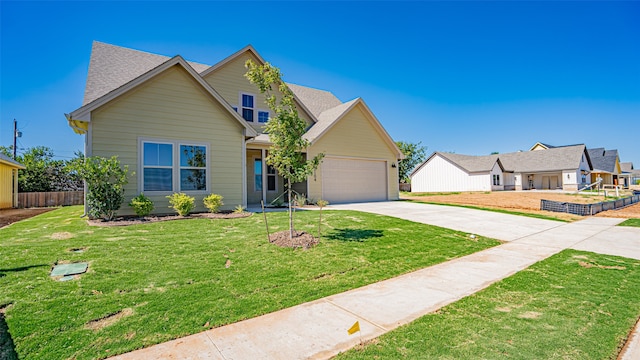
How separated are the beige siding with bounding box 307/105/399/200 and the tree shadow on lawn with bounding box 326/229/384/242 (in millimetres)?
6924

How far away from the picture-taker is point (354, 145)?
659 inches

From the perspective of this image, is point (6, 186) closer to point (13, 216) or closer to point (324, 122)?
point (13, 216)

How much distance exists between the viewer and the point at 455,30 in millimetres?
17172

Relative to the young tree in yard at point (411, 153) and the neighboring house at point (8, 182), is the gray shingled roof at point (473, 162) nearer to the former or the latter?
the young tree in yard at point (411, 153)

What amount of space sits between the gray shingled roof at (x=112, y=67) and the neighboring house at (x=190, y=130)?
0.04m

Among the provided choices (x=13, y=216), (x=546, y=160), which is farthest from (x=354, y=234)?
Result: (x=546, y=160)

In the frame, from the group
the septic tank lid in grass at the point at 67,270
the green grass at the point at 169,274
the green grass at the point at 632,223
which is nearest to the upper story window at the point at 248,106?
the green grass at the point at 169,274

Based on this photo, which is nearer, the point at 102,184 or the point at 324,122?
the point at 102,184

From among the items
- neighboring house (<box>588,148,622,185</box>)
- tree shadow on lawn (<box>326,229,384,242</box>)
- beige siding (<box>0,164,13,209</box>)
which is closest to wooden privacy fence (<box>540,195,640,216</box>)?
tree shadow on lawn (<box>326,229,384,242</box>)

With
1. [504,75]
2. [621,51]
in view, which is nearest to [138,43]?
[504,75]

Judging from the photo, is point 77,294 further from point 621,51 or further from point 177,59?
point 621,51

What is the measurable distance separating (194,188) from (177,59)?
4.69m

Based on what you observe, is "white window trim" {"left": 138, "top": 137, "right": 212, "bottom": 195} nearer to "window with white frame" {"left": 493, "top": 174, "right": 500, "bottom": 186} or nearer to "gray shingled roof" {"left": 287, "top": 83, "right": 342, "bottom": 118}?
"gray shingled roof" {"left": 287, "top": 83, "right": 342, "bottom": 118}

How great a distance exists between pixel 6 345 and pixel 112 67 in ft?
46.1
